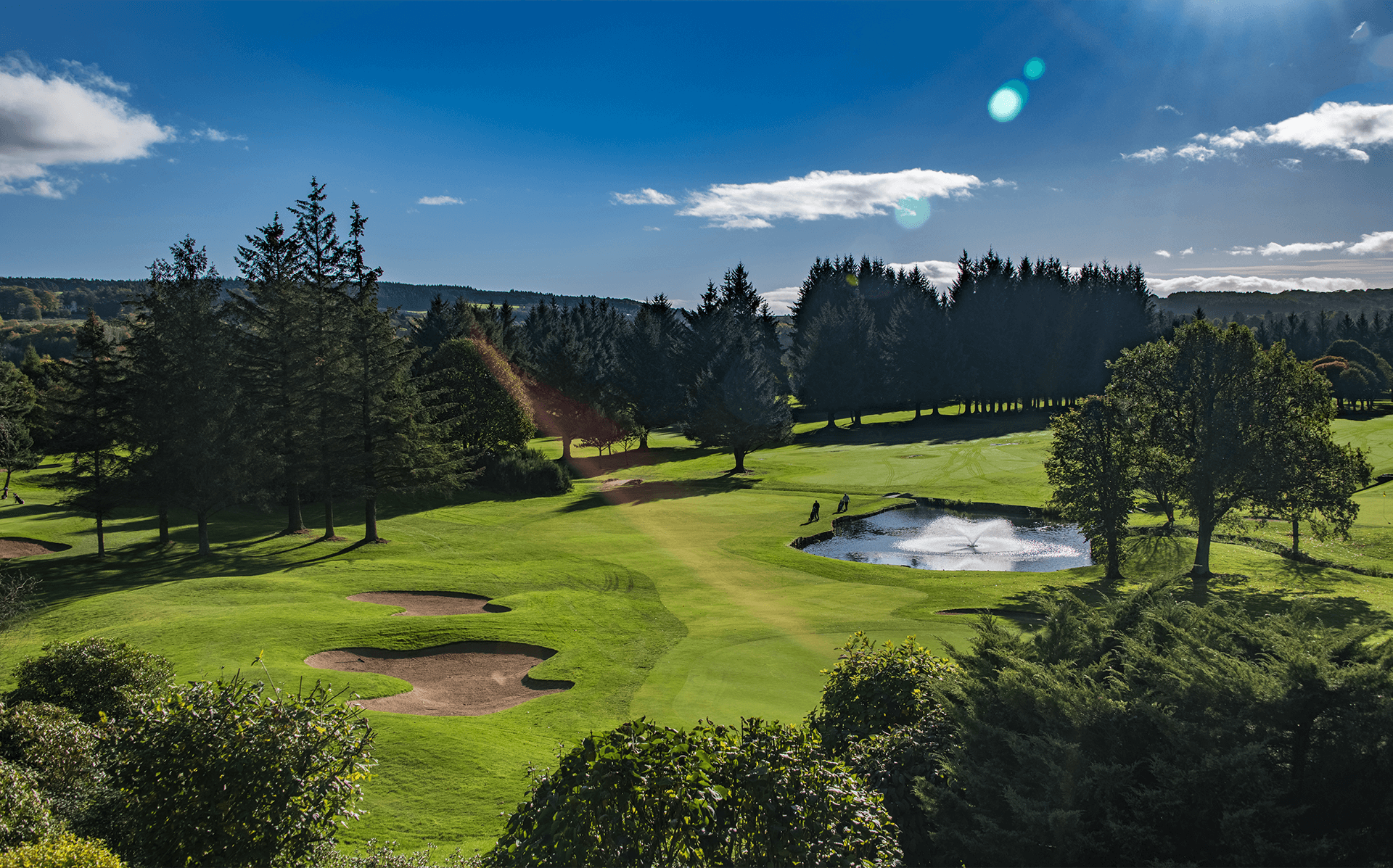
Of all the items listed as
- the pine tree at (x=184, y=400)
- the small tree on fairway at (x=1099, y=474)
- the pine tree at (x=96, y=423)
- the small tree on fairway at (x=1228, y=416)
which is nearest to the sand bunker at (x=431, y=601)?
the pine tree at (x=184, y=400)

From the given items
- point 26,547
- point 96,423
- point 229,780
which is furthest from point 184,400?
point 229,780

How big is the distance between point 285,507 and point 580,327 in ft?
233

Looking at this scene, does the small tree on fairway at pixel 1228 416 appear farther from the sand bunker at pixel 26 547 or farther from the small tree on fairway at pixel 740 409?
the sand bunker at pixel 26 547

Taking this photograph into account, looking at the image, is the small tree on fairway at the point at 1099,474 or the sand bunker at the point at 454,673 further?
the small tree on fairway at the point at 1099,474

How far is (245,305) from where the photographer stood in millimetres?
→ 37125

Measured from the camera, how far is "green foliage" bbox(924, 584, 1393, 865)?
24.8ft

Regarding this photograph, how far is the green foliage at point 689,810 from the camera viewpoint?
6.82 metres

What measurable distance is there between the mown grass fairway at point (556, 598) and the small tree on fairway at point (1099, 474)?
2.14m

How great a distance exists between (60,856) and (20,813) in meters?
2.09

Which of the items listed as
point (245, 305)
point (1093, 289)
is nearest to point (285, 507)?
point (245, 305)

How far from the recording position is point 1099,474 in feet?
101

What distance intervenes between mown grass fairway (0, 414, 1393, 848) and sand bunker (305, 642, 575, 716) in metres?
0.46

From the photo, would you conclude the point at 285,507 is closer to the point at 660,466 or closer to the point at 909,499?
the point at 660,466

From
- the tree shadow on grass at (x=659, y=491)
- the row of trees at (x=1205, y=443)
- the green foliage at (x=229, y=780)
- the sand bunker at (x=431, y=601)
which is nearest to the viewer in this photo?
the green foliage at (x=229, y=780)
